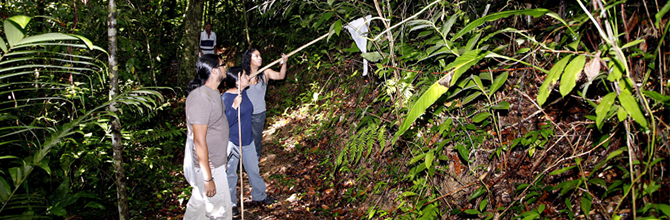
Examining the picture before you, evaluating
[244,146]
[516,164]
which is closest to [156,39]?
[244,146]

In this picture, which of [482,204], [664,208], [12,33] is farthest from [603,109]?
[12,33]

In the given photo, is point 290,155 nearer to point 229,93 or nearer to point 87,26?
point 229,93

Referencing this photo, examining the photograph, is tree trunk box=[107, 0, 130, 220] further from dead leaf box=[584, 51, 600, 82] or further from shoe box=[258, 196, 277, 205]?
dead leaf box=[584, 51, 600, 82]

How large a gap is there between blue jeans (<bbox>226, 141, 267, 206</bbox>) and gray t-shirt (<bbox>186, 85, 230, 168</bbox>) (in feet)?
3.71

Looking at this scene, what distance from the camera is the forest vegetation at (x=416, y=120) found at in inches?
76.7

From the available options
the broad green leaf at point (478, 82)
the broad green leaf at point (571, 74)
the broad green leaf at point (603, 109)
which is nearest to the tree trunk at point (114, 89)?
the broad green leaf at point (478, 82)

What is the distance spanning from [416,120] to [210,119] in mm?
1989

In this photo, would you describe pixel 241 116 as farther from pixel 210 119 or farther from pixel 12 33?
pixel 12 33

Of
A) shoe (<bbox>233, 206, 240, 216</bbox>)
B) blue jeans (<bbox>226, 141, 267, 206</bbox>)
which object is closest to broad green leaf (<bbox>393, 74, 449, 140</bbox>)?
blue jeans (<bbox>226, 141, 267, 206</bbox>)

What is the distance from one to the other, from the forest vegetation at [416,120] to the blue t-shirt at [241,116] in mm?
865

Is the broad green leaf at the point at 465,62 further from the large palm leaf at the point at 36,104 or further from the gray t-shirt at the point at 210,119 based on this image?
the gray t-shirt at the point at 210,119

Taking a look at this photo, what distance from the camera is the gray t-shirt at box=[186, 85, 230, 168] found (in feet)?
10.7

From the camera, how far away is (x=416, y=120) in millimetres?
3842

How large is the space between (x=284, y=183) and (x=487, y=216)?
363 cm
